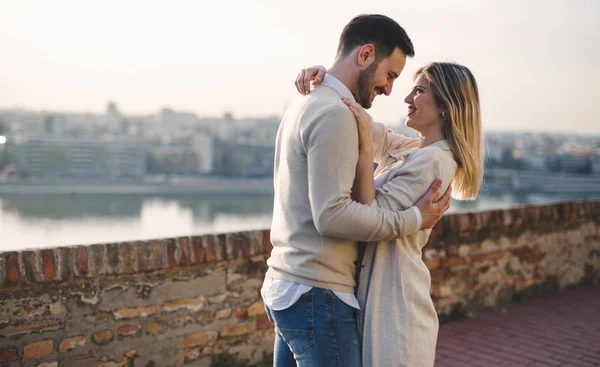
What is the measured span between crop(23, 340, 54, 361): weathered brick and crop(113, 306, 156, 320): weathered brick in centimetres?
31


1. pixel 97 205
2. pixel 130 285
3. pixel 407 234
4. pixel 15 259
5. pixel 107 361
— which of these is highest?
pixel 407 234

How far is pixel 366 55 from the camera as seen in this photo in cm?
172

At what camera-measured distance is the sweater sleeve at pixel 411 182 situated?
171 cm

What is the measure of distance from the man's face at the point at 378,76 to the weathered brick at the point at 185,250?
1.63 m

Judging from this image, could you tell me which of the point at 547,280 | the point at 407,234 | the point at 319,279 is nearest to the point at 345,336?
the point at 319,279

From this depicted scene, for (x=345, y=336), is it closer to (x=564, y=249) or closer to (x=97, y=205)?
(x=564, y=249)

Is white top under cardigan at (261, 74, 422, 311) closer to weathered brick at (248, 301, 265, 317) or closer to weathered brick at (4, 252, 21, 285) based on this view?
weathered brick at (4, 252, 21, 285)

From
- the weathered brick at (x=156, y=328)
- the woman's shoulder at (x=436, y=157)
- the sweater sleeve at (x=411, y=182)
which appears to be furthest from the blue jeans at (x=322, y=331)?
the weathered brick at (x=156, y=328)

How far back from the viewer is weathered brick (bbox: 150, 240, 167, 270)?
9.97 feet

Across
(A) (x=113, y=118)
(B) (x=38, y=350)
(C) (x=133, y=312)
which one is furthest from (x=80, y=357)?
(A) (x=113, y=118)

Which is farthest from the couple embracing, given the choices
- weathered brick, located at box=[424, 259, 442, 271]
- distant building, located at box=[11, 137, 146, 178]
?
distant building, located at box=[11, 137, 146, 178]

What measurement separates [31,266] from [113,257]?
357mm

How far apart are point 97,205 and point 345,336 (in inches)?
2119

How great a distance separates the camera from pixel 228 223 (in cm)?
4478
